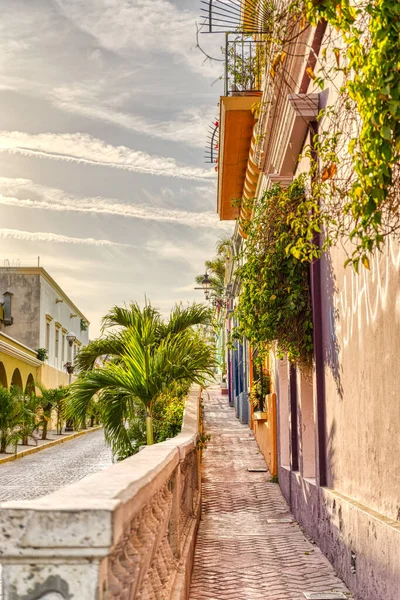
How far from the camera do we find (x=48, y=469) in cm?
1936

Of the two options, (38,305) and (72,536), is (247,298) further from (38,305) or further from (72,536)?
(38,305)

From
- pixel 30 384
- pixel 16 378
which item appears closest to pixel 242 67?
pixel 16 378

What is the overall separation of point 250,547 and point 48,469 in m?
12.2

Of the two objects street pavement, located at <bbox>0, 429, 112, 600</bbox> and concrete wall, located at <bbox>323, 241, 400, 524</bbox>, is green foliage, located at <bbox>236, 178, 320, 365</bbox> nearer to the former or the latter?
concrete wall, located at <bbox>323, 241, 400, 524</bbox>

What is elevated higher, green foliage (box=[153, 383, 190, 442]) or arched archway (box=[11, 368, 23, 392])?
arched archway (box=[11, 368, 23, 392])

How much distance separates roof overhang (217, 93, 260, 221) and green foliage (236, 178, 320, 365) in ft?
12.8

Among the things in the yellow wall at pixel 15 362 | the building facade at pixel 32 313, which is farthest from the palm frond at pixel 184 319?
the building facade at pixel 32 313

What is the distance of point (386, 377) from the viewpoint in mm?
5008

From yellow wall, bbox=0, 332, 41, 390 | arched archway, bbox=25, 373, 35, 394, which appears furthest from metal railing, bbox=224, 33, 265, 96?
arched archway, bbox=25, 373, 35, 394

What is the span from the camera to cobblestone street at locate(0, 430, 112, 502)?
48.2ft

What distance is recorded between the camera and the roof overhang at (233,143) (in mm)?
13070

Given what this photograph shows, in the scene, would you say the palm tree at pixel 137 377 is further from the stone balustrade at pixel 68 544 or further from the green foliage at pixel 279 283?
the stone balustrade at pixel 68 544

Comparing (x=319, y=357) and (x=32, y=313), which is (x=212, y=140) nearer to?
(x=319, y=357)

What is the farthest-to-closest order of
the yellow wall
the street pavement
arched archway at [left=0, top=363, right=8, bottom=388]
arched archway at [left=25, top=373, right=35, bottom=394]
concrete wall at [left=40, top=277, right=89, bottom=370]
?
concrete wall at [left=40, top=277, right=89, bottom=370], arched archway at [left=25, top=373, right=35, bottom=394], arched archway at [left=0, top=363, right=8, bottom=388], the yellow wall, the street pavement
